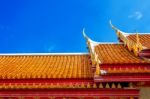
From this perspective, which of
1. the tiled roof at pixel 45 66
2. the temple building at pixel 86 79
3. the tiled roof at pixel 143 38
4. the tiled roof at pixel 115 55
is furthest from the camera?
the tiled roof at pixel 143 38

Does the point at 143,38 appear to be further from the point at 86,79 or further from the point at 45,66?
the point at 86,79

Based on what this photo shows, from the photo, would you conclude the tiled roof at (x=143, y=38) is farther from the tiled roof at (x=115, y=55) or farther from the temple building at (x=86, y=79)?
the temple building at (x=86, y=79)

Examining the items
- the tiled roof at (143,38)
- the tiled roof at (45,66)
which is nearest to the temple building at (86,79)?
the tiled roof at (45,66)

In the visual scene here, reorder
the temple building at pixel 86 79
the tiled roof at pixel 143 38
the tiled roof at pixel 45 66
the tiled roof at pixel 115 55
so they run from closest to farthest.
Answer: the temple building at pixel 86 79, the tiled roof at pixel 45 66, the tiled roof at pixel 115 55, the tiled roof at pixel 143 38

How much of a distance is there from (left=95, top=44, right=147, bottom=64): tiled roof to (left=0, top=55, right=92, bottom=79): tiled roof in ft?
2.48

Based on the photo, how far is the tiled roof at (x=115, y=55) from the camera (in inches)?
588

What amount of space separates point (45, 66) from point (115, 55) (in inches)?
118

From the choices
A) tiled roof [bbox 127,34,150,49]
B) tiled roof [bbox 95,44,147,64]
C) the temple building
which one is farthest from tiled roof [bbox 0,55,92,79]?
tiled roof [bbox 127,34,150,49]

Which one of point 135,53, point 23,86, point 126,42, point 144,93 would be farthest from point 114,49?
point 23,86

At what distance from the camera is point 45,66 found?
17125 millimetres

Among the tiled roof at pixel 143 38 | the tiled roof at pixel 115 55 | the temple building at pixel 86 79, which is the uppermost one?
the tiled roof at pixel 143 38

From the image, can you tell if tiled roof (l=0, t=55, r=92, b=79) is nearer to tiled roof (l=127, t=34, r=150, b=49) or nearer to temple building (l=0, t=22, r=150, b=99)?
temple building (l=0, t=22, r=150, b=99)

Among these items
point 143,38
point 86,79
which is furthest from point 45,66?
point 143,38

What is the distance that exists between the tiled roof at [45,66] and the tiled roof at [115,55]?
29.8 inches
